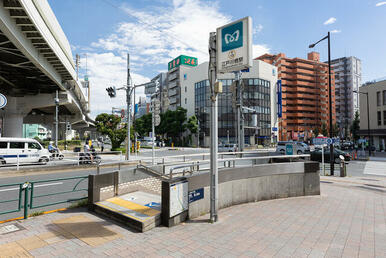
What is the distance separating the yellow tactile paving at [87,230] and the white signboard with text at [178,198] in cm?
139

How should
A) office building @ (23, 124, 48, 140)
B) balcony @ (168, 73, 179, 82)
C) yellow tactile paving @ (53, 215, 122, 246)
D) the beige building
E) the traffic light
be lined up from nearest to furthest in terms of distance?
1. yellow tactile paving @ (53, 215, 122, 246)
2. the traffic light
3. the beige building
4. balcony @ (168, 73, 179, 82)
5. office building @ (23, 124, 48, 140)

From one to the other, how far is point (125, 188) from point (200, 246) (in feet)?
13.9

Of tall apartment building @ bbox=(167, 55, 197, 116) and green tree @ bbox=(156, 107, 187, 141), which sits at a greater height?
tall apartment building @ bbox=(167, 55, 197, 116)

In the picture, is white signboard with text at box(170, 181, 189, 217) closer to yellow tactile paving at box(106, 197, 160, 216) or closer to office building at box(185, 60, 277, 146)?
yellow tactile paving at box(106, 197, 160, 216)

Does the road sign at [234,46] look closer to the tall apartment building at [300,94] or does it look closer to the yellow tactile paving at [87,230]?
the yellow tactile paving at [87,230]

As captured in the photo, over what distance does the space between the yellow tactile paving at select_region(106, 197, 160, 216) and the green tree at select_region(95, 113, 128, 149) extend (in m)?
25.0

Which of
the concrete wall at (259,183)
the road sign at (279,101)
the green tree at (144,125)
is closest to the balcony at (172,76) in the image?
the green tree at (144,125)

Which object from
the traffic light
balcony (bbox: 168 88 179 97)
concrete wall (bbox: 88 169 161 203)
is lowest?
concrete wall (bbox: 88 169 161 203)

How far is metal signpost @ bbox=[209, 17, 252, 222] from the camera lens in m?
5.79

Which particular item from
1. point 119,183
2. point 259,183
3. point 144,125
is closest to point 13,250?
point 119,183

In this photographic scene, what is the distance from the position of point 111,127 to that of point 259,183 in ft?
87.7

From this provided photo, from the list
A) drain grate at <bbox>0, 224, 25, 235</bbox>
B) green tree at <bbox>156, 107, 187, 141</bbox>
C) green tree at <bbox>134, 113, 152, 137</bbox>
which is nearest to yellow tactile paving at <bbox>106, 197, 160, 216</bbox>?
drain grate at <bbox>0, 224, 25, 235</bbox>

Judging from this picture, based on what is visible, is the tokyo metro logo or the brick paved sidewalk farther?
the tokyo metro logo

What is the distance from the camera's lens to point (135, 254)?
14.1ft
